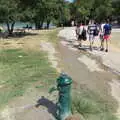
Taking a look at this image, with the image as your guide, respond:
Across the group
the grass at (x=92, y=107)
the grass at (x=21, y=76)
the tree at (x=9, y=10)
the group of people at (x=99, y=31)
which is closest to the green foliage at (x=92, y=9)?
the tree at (x=9, y=10)

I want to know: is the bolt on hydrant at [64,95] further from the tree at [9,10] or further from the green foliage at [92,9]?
the green foliage at [92,9]

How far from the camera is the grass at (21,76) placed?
9100mm

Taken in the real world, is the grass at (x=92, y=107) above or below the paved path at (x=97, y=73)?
above

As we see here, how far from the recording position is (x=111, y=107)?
26.2 ft

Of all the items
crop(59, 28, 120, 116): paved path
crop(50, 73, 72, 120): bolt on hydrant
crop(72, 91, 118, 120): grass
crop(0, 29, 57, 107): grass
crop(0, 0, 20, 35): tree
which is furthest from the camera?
crop(0, 0, 20, 35): tree

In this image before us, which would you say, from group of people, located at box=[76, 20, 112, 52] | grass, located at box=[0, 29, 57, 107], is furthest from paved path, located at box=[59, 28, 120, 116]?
group of people, located at box=[76, 20, 112, 52]

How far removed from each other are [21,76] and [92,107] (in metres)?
3.96

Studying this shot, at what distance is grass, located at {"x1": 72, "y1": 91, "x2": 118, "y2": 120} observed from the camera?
7.32 m

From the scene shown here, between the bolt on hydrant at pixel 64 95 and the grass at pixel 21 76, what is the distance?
185 centimetres

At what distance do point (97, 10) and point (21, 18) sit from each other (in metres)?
57.5

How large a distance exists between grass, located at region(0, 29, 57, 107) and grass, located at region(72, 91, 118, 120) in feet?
4.61

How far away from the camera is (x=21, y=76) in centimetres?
1117

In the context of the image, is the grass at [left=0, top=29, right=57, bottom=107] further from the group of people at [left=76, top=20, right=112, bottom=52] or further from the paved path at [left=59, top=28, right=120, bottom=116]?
the group of people at [left=76, top=20, right=112, bottom=52]

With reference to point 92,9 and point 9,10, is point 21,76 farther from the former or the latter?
point 92,9
